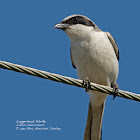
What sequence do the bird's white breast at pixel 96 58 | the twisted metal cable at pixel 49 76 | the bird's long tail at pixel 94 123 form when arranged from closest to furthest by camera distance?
the twisted metal cable at pixel 49 76 → the bird's white breast at pixel 96 58 → the bird's long tail at pixel 94 123

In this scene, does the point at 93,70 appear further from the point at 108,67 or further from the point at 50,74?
the point at 50,74

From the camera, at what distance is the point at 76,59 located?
644 centimetres

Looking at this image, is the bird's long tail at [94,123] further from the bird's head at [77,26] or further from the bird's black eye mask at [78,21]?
the bird's black eye mask at [78,21]

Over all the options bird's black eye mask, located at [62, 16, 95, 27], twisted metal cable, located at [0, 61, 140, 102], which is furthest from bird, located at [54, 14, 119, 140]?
twisted metal cable, located at [0, 61, 140, 102]

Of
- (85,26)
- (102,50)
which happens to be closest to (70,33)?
(85,26)

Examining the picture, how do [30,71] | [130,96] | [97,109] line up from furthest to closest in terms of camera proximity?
[97,109]
[130,96]
[30,71]

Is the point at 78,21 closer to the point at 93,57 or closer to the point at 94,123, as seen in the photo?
the point at 93,57

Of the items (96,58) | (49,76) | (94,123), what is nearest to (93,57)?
(96,58)

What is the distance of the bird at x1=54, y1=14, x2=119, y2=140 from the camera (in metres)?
6.28

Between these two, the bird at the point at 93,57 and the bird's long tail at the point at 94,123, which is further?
the bird's long tail at the point at 94,123

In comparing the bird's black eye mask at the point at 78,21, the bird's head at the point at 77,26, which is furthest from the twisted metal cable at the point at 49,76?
the bird's black eye mask at the point at 78,21

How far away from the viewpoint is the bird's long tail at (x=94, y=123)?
652 cm

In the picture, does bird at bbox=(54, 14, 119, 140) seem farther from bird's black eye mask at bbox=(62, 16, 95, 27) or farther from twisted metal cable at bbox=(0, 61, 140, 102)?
twisted metal cable at bbox=(0, 61, 140, 102)

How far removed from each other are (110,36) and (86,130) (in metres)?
1.86
